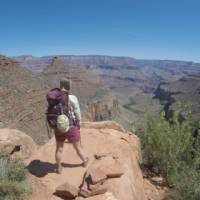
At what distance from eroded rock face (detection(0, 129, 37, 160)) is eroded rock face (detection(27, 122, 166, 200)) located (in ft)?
2.16

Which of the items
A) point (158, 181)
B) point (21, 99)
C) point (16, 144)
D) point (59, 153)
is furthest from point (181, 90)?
point (59, 153)

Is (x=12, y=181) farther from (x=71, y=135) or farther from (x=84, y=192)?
(x=71, y=135)

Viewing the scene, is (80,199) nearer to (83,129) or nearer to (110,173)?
(110,173)

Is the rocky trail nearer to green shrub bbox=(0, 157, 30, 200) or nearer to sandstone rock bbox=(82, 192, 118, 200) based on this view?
sandstone rock bbox=(82, 192, 118, 200)

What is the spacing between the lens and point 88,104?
3214 inches

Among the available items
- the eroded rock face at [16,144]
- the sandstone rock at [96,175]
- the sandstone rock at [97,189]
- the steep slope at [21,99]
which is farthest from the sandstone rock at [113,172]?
the steep slope at [21,99]

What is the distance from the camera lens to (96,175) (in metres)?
5.73

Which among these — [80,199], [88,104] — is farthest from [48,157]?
[88,104]

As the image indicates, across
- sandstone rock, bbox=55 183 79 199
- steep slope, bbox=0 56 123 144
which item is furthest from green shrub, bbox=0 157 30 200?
steep slope, bbox=0 56 123 144

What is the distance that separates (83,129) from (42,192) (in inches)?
156

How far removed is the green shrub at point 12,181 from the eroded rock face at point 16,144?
6.65 feet

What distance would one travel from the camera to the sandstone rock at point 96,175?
18.5ft

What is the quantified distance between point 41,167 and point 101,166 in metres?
1.66

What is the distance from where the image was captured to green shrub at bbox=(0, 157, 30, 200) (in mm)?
5430
